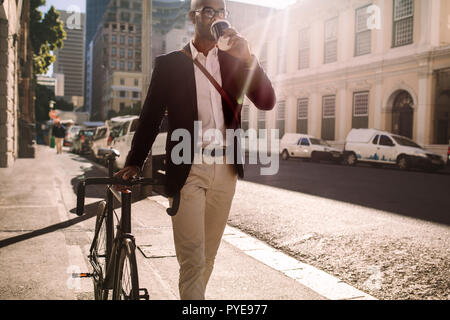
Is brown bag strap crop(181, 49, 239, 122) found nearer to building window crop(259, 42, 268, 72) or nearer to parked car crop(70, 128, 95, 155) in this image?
parked car crop(70, 128, 95, 155)

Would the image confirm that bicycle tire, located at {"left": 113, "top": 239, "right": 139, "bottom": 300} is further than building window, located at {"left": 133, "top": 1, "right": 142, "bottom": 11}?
No

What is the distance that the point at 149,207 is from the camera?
26.3ft

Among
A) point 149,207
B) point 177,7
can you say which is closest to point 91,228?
point 149,207

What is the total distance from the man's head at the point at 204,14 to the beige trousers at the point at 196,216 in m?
0.70

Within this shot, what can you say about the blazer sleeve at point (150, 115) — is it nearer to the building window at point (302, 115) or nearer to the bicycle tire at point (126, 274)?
the bicycle tire at point (126, 274)

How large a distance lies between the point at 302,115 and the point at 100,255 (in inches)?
1230

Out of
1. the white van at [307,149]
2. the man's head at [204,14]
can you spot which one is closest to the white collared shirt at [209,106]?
the man's head at [204,14]

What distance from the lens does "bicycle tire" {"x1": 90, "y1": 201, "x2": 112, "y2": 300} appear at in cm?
305

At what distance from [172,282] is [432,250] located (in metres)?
3.05

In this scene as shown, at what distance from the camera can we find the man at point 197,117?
2414 mm

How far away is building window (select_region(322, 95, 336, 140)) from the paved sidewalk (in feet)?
78.8

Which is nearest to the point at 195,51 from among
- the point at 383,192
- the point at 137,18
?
the point at 383,192

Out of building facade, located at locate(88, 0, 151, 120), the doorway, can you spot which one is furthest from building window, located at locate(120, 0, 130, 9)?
the doorway
